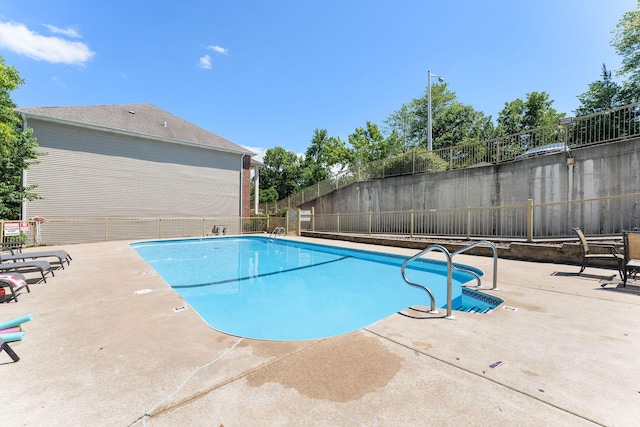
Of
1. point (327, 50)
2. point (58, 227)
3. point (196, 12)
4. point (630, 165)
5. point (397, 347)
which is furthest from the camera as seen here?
point (327, 50)

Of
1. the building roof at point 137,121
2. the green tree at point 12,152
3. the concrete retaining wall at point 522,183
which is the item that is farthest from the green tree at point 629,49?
the green tree at point 12,152

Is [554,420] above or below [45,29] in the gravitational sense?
below

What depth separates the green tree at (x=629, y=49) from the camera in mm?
18886

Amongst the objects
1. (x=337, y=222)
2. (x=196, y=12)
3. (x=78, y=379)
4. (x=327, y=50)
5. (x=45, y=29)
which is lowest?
(x=78, y=379)

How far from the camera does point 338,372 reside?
206 centimetres

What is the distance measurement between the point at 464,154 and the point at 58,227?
19994 millimetres

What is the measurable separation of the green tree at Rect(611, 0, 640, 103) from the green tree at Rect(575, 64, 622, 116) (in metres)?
0.88

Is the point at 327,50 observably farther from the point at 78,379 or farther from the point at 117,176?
the point at 78,379

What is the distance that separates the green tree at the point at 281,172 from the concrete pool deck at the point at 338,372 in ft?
118

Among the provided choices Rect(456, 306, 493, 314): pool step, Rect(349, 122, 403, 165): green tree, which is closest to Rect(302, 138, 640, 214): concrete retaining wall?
Rect(456, 306, 493, 314): pool step

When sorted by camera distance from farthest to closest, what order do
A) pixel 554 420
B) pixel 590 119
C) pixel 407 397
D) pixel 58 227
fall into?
pixel 58 227, pixel 590 119, pixel 407 397, pixel 554 420

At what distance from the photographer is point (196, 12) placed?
465 inches

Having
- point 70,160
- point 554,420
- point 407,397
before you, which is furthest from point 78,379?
point 70,160

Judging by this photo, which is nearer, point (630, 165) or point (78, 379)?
point (78, 379)
